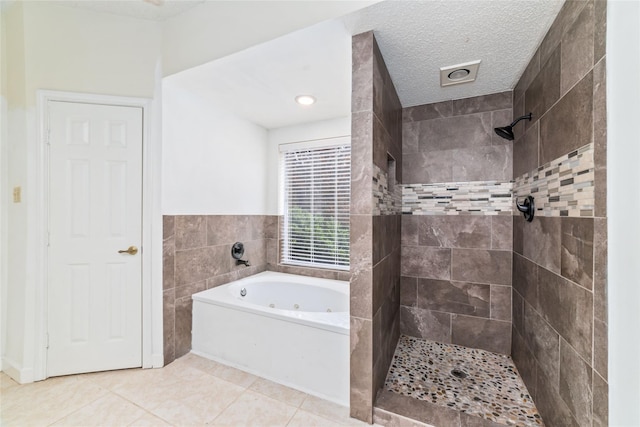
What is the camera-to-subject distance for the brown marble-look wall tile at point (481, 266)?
7.20ft

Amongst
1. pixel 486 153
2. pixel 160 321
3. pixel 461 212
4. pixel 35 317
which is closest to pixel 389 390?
pixel 461 212

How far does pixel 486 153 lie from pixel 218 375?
9.36 ft

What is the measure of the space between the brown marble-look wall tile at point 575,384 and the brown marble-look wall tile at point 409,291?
1.25 metres

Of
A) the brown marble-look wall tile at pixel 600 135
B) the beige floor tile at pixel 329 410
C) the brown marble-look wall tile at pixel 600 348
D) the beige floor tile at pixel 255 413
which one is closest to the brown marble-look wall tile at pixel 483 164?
the brown marble-look wall tile at pixel 600 135

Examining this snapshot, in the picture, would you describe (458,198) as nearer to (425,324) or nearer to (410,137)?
(410,137)

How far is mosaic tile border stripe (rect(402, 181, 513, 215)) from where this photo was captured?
2.20m

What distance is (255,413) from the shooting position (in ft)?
5.25

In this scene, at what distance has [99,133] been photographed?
1.98 meters

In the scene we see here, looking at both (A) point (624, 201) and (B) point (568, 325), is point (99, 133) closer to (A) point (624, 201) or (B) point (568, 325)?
(A) point (624, 201)

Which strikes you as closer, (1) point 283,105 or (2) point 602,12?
(2) point 602,12

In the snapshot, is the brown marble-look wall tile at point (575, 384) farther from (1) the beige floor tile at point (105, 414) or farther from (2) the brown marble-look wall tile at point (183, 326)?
(2) the brown marble-look wall tile at point (183, 326)

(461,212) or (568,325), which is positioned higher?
(461,212)

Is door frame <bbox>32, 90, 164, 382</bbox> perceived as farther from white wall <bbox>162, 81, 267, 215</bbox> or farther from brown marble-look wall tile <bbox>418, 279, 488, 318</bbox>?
brown marble-look wall tile <bbox>418, 279, 488, 318</bbox>

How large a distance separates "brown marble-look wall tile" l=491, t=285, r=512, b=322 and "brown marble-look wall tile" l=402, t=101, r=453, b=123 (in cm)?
159
